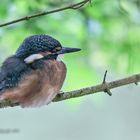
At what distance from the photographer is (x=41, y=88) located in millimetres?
1981

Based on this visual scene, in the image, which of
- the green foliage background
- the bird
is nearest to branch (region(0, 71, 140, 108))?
the bird

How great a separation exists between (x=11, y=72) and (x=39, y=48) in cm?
9

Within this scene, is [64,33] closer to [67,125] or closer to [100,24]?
[100,24]

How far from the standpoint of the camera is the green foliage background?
303 cm

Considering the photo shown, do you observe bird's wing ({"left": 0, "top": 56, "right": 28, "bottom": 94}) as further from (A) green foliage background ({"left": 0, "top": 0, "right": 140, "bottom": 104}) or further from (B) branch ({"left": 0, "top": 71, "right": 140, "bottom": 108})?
(A) green foliage background ({"left": 0, "top": 0, "right": 140, "bottom": 104})

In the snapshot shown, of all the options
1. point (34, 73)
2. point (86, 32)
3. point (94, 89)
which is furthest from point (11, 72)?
point (86, 32)

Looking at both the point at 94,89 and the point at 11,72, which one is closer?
the point at 11,72

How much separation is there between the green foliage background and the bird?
96 centimetres

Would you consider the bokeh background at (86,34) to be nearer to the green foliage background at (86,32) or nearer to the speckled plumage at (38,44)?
the green foliage background at (86,32)

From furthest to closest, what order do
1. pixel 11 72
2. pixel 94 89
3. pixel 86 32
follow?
pixel 86 32, pixel 94 89, pixel 11 72

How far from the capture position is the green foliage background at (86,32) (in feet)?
9.95

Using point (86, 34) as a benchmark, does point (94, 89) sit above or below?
above

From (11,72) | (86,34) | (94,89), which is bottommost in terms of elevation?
(86,34)

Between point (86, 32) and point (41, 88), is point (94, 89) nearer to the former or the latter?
point (41, 88)
